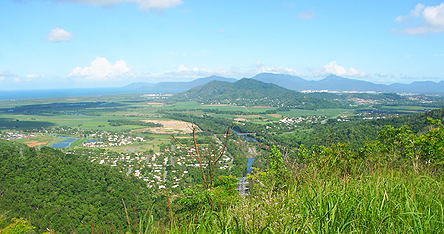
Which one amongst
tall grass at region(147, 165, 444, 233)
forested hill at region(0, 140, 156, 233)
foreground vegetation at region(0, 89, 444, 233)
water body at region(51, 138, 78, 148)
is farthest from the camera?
water body at region(51, 138, 78, 148)

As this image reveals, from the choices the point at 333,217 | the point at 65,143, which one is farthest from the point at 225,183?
the point at 65,143

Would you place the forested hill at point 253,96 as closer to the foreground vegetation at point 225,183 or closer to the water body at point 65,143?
the foreground vegetation at point 225,183

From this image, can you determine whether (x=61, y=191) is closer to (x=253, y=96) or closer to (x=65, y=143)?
(x=65, y=143)

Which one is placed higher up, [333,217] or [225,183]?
[333,217]

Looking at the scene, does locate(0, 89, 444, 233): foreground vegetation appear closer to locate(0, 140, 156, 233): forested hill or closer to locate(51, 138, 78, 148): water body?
locate(0, 140, 156, 233): forested hill

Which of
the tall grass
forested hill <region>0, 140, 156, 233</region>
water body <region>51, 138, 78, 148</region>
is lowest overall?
water body <region>51, 138, 78, 148</region>

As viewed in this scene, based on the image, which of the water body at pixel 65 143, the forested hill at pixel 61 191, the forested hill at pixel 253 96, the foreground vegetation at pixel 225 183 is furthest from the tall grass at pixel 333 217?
the forested hill at pixel 253 96

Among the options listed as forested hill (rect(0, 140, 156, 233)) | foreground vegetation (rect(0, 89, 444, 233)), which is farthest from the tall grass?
forested hill (rect(0, 140, 156, 233))

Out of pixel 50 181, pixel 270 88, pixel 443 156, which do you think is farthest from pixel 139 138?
pixel 270 88

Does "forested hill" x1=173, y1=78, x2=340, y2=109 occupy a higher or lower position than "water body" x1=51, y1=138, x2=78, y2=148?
higher
